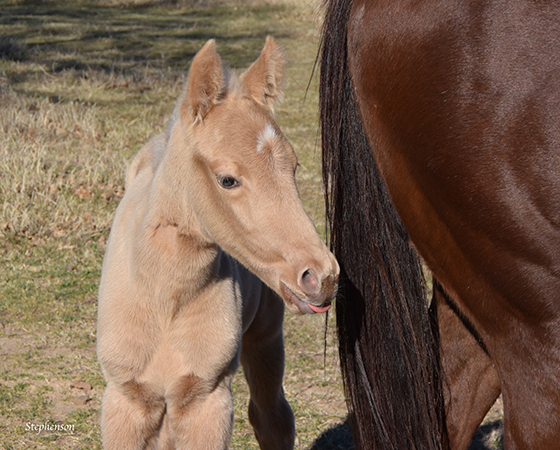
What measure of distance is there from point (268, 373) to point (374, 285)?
81 centimetres

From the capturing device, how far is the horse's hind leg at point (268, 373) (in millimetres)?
2953

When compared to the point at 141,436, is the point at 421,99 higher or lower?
higher

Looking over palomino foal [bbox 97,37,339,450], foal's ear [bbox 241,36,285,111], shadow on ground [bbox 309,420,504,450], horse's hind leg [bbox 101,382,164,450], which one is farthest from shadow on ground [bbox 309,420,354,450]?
foal's ear [bbox 241,36,285,111]

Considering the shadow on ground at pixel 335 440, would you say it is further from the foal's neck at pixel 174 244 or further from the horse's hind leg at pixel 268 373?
the foal's neck at pixel 174 244

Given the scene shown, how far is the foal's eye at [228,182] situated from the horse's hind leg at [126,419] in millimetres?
795

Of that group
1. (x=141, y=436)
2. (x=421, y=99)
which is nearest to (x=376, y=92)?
(x=421, y=99)

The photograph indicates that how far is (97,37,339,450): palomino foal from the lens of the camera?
201cm

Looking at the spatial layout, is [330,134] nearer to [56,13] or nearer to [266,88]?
[266,88]

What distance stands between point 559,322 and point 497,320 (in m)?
0.19

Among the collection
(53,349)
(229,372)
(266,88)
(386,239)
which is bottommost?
(53,349)

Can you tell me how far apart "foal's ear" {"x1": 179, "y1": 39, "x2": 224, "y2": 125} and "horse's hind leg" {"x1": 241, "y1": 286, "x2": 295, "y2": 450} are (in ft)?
3.41

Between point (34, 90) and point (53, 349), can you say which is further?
point (34, 90)

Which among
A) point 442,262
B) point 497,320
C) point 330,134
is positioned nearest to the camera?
point 497,320

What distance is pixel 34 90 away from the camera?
9.28 metres
